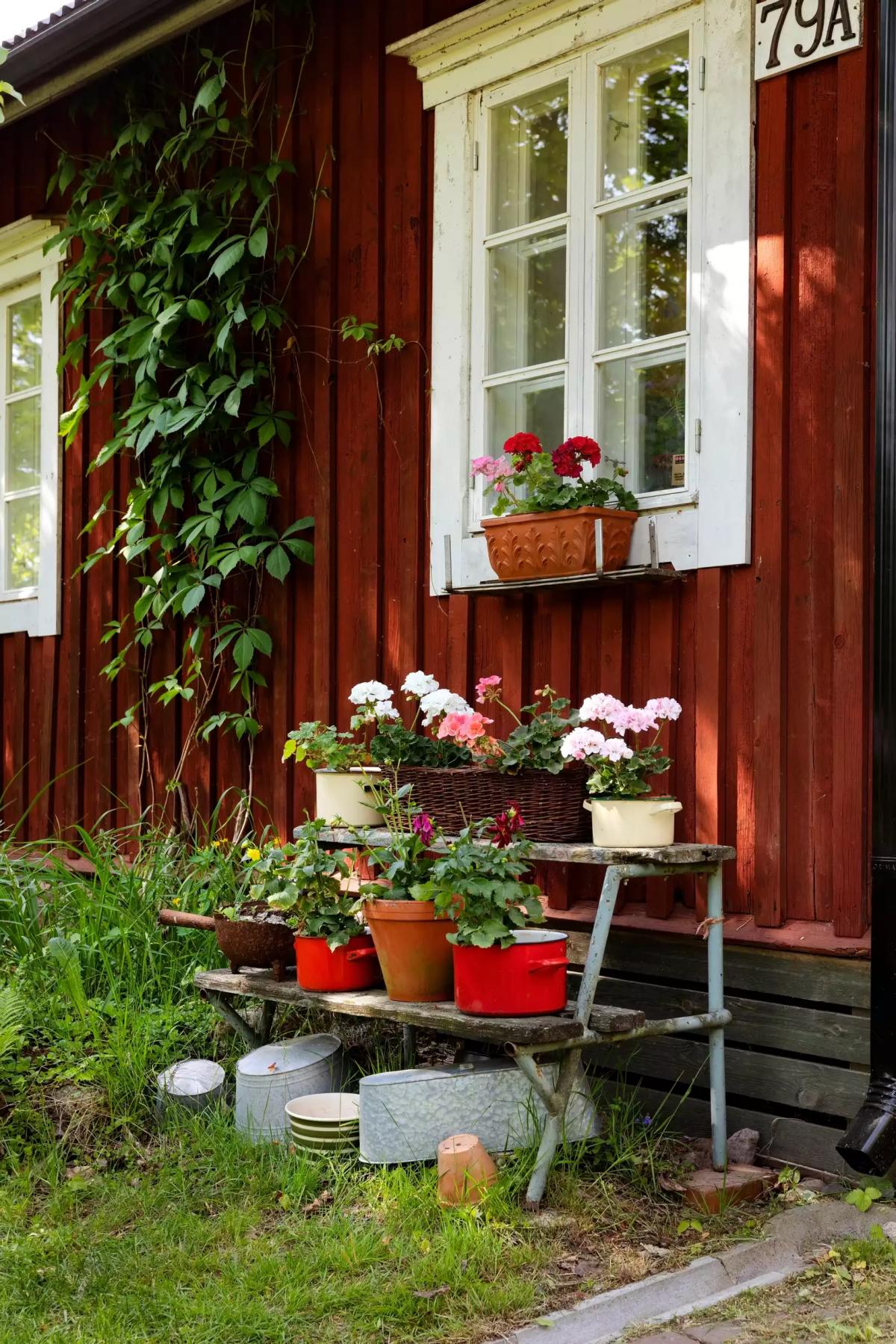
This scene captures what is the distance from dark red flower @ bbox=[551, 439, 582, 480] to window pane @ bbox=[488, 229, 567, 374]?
0.55 metres

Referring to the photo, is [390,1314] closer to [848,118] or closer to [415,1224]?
[415,1224]

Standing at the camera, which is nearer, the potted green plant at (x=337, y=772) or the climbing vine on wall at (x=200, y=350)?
the potted green plant at (x=337, y=772)

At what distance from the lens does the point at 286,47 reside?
17.9 ft

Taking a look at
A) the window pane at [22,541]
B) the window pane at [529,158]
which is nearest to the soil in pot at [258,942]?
the window pane at [529,158]

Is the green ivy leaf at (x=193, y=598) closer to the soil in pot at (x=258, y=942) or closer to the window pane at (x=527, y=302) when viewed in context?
the window pane at (x=527, y=302)

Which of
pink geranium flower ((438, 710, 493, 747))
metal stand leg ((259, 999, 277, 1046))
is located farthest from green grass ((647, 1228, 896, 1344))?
metal stand leg ((259, 999, 277, 1046))

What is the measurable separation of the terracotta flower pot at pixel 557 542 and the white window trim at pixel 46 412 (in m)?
3.13

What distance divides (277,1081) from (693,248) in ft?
8.68

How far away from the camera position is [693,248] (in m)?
3.95

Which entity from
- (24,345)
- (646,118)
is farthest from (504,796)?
(24,345)

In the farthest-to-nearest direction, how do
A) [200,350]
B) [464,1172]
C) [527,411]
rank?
1. [200,350]
2. [527,411]
3. [464,1172]

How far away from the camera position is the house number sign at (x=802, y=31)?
11.8 ft

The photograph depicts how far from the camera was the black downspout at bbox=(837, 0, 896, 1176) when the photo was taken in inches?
127

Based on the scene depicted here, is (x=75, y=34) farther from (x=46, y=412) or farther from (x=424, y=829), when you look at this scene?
(x=424, y=829)
